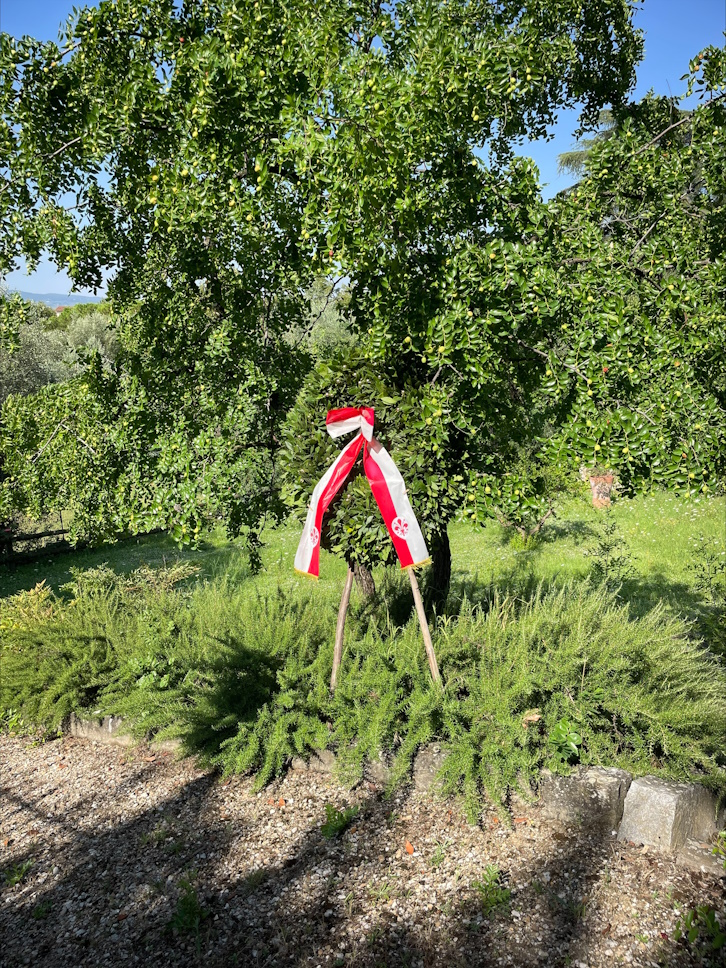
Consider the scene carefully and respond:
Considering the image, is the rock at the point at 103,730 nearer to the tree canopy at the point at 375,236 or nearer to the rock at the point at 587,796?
the tree canopy at the point at 375,236

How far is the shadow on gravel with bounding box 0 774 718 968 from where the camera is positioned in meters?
3.02

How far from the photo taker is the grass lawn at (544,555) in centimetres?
894

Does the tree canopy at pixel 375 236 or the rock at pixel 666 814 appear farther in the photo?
the tree canopy at pixel 375 236

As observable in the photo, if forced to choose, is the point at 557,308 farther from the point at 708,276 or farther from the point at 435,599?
the point at 435,599

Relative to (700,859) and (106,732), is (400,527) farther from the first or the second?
(106,732)

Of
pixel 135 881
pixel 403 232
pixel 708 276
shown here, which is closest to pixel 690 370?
pixel 708 276

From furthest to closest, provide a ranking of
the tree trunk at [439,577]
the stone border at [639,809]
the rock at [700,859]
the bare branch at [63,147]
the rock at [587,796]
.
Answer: the tree trunk at [439,577] < the bare branch at [63,147] < the rock at [587,796] < the stone border at [639,809] < the rock at [700,859]

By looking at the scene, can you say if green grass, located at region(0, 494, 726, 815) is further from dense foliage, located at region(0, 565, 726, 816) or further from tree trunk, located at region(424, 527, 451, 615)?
tree trunk, located at region(424, 527, 451, 615)

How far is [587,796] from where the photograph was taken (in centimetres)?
377

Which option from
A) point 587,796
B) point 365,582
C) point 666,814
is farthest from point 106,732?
point 666,814

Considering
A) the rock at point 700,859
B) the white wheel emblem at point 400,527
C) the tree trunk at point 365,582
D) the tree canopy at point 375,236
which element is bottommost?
the rock at point 700,859

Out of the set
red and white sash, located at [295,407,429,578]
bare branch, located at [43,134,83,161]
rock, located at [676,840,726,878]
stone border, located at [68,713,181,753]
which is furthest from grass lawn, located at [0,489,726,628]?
bare branch, located at [43,134,83,161]

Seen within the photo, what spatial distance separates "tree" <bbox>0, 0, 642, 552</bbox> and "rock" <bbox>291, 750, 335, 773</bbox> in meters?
1.66

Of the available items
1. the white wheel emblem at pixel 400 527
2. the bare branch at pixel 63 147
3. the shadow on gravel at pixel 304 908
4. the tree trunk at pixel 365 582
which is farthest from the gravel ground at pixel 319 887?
the bare branch at pixel 63 147
